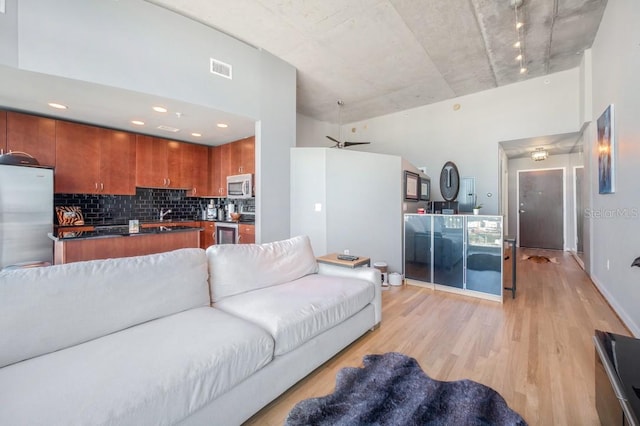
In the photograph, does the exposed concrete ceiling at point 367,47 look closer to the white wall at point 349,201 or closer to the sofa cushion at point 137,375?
the white wall at point 349,201

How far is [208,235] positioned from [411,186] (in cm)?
413

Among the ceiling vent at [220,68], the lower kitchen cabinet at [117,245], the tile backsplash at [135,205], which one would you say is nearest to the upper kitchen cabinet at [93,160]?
the tile backsplash at [135,205]

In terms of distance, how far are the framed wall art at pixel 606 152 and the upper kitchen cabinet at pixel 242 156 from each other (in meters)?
4.87

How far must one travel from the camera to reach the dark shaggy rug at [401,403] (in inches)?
57.6

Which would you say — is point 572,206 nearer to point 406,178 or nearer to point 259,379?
point 406,178

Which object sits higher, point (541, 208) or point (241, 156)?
point (241, 156)

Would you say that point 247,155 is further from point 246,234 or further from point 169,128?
point 246,234

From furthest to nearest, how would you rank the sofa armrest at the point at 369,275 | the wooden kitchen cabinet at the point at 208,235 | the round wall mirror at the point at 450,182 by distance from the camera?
the wooden kitchen cabinet at the point at 208,235 < the round wall mirror at the point at 450,182 < the sofa armrest at the point at 369,275

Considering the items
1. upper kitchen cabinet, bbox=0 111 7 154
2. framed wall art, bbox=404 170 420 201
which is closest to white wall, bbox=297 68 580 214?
framed wall art, bbox=404 170 420 201

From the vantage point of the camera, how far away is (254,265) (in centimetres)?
223

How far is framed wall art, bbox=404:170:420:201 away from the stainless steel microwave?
9.09ft

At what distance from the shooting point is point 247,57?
370cm

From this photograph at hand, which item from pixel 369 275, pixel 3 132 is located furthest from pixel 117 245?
pixel 369 275

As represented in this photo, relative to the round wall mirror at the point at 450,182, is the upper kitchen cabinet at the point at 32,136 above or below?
above
